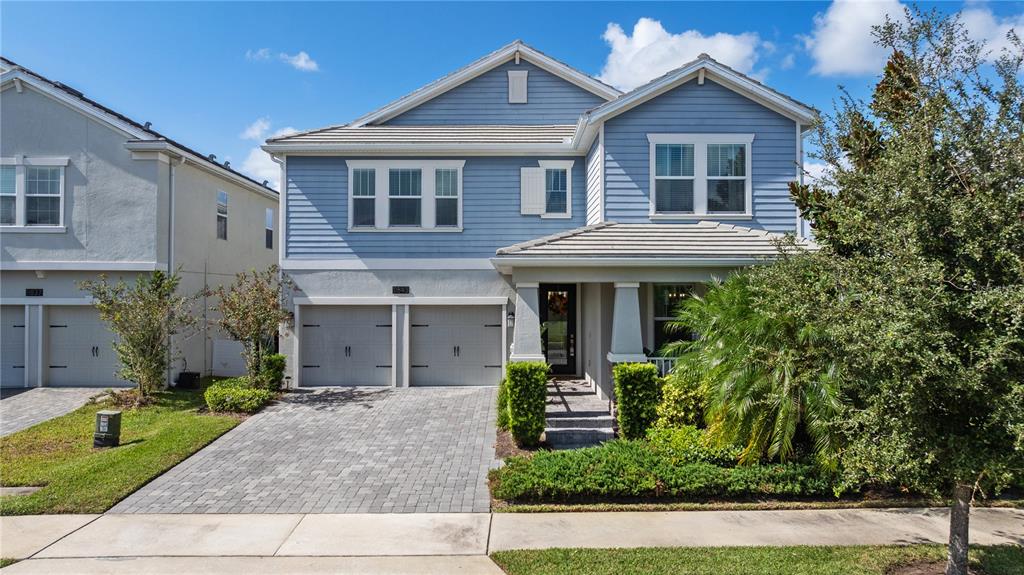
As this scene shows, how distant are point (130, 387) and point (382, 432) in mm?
8721

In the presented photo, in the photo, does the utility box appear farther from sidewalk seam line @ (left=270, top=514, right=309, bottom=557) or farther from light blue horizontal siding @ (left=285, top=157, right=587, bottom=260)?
light blue horizontal siding @ (left=285, top=157, right=587, bottom=260)

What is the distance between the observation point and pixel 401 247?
14.2 meters

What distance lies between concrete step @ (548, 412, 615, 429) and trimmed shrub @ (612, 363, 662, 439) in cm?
91

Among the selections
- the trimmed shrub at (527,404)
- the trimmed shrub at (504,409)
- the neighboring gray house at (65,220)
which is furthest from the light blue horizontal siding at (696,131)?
the neighboring gray house at (65,220)

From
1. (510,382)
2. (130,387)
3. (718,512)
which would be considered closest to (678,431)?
(718,512)

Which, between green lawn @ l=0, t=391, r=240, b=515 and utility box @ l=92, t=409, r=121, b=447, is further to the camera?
utility box @ l=92, t=409, r=121, b=447

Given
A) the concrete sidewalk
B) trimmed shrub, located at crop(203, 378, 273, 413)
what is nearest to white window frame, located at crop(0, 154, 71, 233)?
trimmed shrub, located at crop(203, 378, 273, 413)

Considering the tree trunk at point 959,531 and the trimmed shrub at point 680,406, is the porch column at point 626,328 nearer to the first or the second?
the trimmed shrub at point 680,406

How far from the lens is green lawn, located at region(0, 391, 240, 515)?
7.21m

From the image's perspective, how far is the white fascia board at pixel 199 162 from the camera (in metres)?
14.3

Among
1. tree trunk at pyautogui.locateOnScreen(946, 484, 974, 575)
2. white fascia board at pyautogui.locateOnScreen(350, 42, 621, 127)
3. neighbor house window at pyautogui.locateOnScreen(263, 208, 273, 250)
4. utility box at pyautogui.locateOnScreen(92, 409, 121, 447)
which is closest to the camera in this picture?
tree trunk at pyautogui.locateOnScreen(946, 484, 974, 575)

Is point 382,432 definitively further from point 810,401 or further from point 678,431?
point 810,401

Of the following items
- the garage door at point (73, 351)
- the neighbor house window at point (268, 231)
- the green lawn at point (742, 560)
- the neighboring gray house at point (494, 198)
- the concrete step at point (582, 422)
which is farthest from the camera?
the neighbor house window at point (268, 231)

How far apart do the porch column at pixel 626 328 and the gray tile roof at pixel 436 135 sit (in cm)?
549
